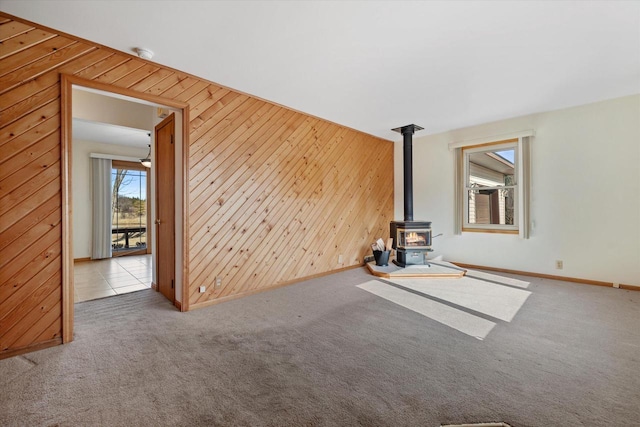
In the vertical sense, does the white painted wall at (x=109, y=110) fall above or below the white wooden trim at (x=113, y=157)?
above

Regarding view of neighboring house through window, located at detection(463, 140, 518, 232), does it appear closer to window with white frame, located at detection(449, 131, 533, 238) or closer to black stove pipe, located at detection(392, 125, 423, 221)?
window with white frame, located at detection(449, 131, 533, 238)

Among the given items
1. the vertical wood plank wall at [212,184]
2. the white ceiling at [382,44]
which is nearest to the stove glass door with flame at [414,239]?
the vertical wood plank wall at [212,184]

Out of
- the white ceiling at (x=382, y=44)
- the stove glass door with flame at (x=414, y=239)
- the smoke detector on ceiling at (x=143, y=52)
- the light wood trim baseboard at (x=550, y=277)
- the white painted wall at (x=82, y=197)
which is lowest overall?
the light wood trim baseboard at (x=550, y=277)

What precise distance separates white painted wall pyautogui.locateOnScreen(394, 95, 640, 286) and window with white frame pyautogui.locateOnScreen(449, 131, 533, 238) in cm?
14

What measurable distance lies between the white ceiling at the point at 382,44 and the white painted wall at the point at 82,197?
479cm

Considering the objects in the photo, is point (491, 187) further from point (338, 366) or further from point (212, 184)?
point (212, 184)

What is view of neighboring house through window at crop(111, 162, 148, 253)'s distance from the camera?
22.4 ft

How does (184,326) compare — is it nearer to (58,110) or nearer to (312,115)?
(58,110)

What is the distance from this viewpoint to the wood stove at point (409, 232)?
16.2ft

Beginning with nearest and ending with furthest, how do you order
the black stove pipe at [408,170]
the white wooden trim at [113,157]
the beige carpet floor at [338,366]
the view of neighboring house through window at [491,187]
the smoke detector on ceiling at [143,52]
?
1. the beige carpet floor at [338,366]
2. the smoke detector on ceiling at [143,52]
3. the view of neighboring house through window at [491,187]
4. the black stove pipe at [408,170]
5. the white wooden trim at [113,157]

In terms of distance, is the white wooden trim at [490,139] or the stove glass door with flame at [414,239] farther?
the stove glass door with flame at [414,239]

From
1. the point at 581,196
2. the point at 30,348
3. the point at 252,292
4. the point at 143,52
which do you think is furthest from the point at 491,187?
the point at 30,348

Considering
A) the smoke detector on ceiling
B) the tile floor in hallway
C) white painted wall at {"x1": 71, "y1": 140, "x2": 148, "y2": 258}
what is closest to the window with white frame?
the smoke detector on ceiling

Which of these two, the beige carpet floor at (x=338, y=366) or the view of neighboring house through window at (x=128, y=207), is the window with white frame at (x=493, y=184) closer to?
the beige carpet floor at (x=338, y=366)
